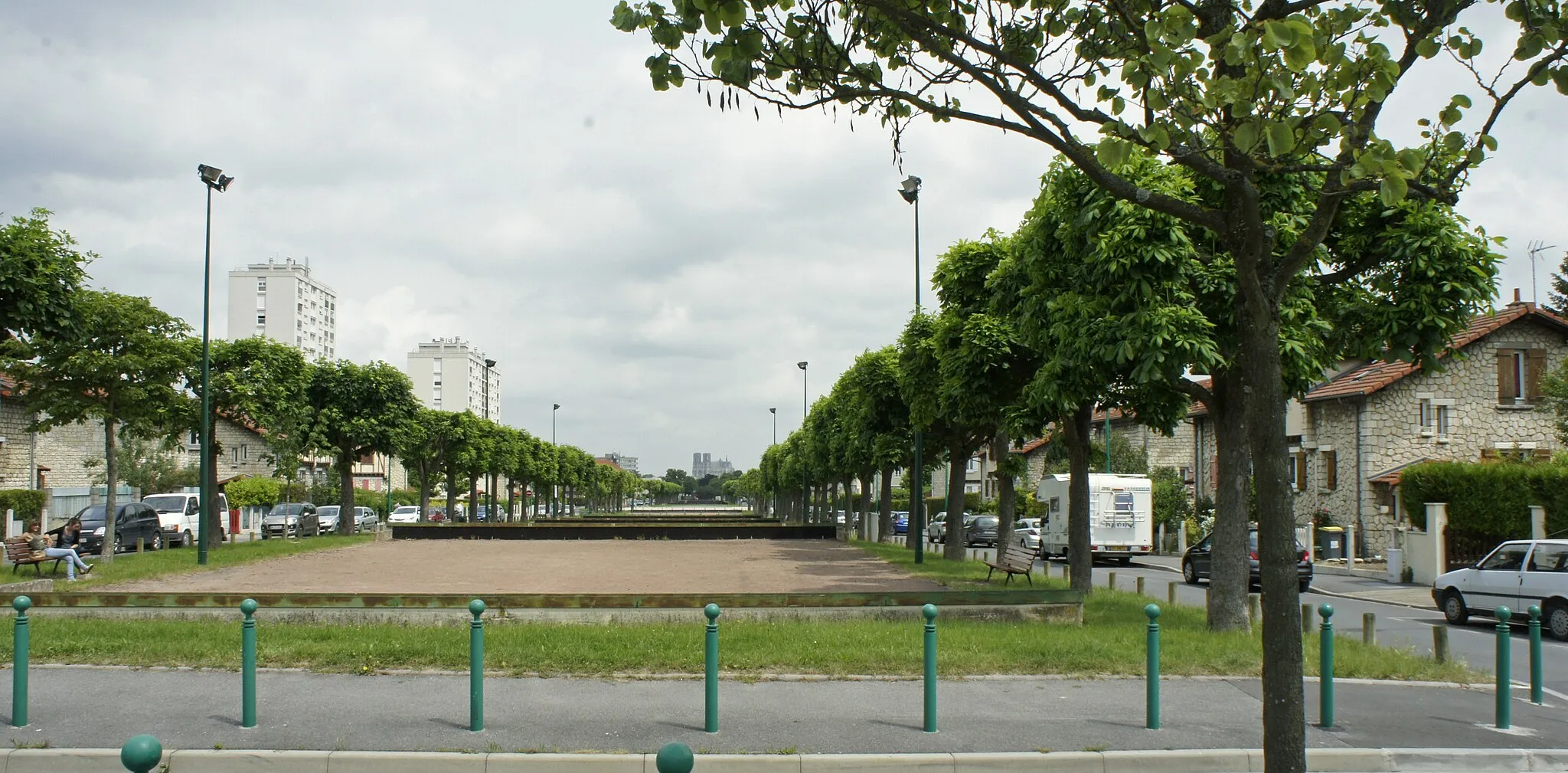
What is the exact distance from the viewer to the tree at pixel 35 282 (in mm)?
14664

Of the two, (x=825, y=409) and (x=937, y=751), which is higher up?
(x=825, y=409)

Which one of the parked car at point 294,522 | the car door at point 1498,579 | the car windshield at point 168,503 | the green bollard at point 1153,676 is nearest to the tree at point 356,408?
the car windshield at point 168,503

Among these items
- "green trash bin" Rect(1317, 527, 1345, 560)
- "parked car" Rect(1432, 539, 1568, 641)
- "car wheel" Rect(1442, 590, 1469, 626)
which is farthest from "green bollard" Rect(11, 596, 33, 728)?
"green trash bin" Rect(1317, 527, 1345, 560)

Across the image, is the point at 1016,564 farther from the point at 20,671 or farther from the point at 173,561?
the point at 173,561

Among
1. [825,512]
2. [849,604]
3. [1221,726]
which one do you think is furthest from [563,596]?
[825,512]

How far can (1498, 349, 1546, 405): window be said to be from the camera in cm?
3594

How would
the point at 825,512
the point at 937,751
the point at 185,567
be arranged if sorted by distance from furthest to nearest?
1. the point at 825,512
2. the point at 185,567
3. the point at 937,751

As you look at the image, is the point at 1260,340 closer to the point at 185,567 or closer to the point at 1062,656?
the point at 1062,656

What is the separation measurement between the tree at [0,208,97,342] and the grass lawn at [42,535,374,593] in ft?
13.7

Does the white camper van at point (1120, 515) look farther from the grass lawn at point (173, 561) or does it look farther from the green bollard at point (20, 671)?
the green bollard at point (20, 671)

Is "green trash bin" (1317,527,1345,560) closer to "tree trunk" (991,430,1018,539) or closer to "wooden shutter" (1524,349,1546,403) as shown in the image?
"wooden shutter" (1524,349,1546,403)

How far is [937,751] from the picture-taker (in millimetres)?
7805

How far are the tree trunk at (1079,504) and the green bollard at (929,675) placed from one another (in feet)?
35.0

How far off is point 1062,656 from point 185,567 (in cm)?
2079
